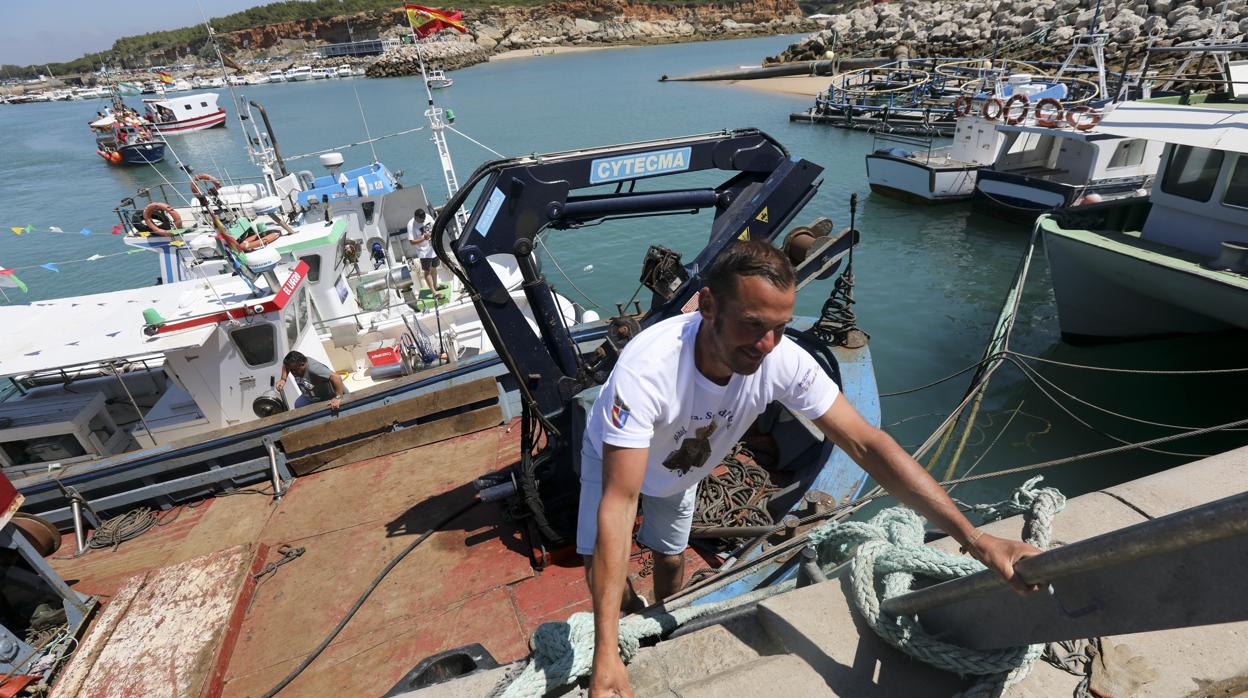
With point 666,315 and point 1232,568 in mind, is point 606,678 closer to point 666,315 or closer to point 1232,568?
point 1232,568

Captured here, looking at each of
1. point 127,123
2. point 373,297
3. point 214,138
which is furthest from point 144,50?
point 373,297

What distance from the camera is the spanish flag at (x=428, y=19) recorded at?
29.0ft

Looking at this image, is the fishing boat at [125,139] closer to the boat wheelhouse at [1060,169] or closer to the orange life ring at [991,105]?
the orange life ring at [991,105]

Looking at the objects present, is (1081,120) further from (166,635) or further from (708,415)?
(166,635)

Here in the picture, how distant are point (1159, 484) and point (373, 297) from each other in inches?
409

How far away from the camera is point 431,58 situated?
2894 inches

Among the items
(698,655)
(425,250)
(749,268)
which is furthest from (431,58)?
(698,655)

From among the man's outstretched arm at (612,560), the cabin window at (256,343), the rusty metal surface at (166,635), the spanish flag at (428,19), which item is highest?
the spanish flag at (428,19)

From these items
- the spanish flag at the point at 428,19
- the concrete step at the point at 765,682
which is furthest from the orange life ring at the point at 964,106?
the concrete step at the point at 765,682

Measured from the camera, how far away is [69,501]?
5.18 m

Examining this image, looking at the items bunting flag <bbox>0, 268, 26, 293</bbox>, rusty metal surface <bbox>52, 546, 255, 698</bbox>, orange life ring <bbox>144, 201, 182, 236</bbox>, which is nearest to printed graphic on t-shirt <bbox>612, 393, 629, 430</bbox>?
rusty metal surface <bbox>52, 546, 255, 698</bbox>

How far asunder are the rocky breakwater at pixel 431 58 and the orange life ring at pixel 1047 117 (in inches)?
2664

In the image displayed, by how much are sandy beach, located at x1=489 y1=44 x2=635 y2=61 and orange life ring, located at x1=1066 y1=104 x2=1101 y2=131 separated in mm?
81474

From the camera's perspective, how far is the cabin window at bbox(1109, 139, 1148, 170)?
1481cm
